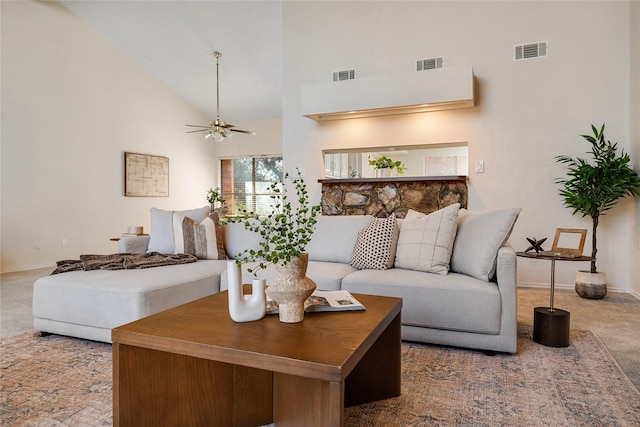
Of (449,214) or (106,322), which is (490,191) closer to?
(449,214)

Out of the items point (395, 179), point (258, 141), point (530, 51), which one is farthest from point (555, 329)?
point (258, 141)

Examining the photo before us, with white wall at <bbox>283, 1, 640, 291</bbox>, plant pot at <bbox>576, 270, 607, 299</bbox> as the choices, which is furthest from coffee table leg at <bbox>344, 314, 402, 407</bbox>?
white wall at <bbox>283, 1, 640, 291</bbox>

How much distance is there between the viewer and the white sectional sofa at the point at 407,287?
7.23 ft

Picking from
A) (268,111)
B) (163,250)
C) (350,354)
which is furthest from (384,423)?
(268,111)

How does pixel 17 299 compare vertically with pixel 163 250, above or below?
below

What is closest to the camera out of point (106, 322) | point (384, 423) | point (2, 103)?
point (384, 423)

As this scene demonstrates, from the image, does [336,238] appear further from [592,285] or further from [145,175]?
[145,175]

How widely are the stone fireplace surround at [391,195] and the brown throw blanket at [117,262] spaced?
2.10 meters

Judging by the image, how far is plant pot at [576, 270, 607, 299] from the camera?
3566mm

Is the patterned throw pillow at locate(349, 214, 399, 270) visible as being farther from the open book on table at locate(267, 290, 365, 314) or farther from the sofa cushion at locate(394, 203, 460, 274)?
the open book on table at locate(267, 290, 365, 314)

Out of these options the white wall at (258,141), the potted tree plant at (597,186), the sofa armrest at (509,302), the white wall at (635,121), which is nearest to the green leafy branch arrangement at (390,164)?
the potted tree plant at (597,186)

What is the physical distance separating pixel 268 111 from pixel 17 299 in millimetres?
5434

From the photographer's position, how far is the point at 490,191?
4.24 meters

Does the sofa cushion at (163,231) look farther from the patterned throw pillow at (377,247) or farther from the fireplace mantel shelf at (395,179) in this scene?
the fireplace mantel shelf at (395,179)
